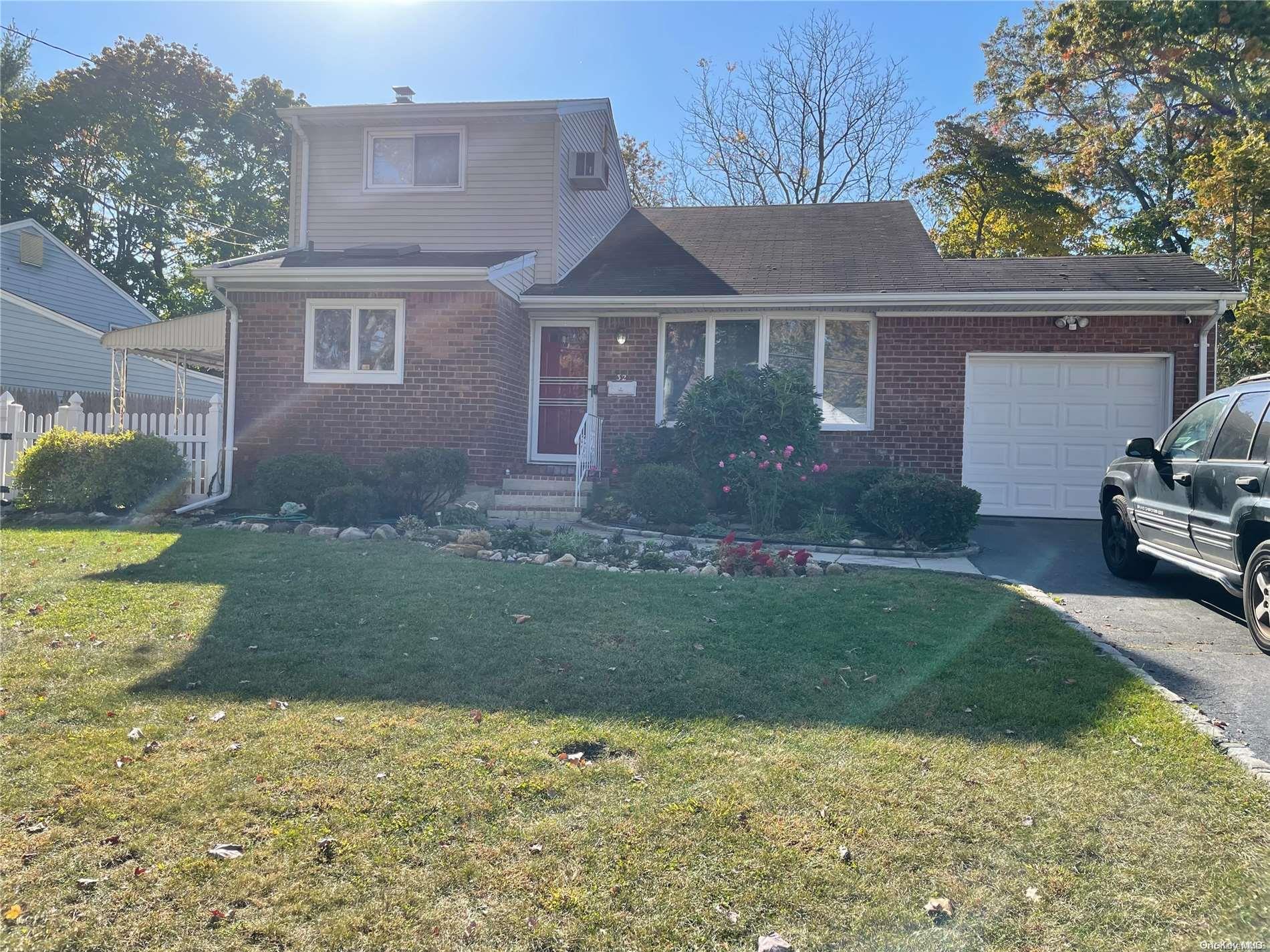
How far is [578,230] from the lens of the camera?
14398mm

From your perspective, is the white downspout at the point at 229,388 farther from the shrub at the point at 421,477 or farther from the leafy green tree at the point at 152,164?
the leafy green tree at the point at 152,164

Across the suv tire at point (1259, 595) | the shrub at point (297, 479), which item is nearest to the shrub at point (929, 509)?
the suv tire at point (1259, 595)

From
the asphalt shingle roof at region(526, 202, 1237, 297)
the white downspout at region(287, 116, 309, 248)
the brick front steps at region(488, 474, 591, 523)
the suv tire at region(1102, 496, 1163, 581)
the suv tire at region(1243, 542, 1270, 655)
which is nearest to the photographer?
the suv tire at region(1243, 542, 1270, 655)

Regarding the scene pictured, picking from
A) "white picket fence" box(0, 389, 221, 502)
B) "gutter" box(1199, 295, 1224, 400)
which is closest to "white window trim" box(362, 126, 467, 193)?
"white picket fence" box(0, 389, 221, 502)

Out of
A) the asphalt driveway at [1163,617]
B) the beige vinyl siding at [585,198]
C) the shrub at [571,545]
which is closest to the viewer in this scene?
the asphalt driveway at [1163,617]

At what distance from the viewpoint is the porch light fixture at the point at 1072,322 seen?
1170cm

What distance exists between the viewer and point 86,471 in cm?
1005

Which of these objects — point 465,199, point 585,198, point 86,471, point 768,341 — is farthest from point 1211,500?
point 86,471

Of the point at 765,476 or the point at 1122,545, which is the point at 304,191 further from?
the point at 1122,545

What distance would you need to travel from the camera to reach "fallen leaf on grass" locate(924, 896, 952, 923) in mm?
2477

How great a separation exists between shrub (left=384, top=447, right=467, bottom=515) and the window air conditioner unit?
572cm

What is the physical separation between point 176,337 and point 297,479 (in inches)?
231

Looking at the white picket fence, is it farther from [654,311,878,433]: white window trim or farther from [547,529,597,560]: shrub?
[654,311,878,433]: white window trim

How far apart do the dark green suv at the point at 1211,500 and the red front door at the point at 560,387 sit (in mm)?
7605
